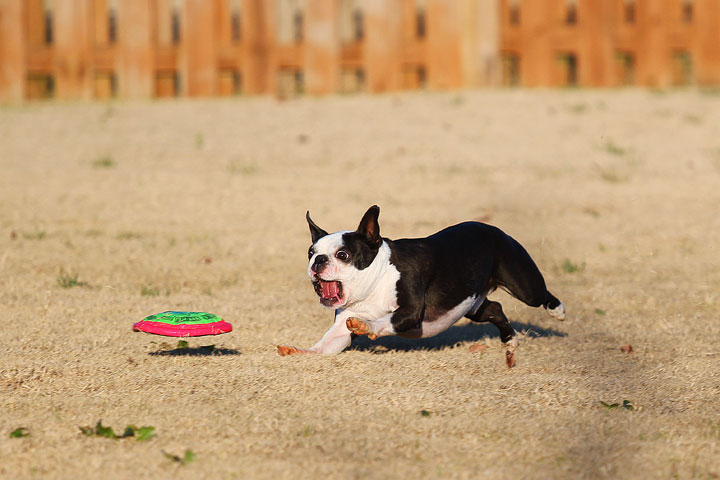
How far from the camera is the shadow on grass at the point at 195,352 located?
5258 mm

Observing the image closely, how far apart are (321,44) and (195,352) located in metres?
8.21

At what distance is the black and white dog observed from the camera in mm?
4844

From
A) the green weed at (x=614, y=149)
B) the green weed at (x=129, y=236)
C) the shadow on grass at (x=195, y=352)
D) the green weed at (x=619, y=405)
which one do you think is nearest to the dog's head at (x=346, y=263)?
the shadow on grass at (x=195, y=352)

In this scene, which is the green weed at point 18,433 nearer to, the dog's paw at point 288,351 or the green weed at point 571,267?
the dog's paw at point 288,351

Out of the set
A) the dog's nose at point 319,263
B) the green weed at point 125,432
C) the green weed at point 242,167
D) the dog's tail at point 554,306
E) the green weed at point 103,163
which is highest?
the green weed at point 103,163

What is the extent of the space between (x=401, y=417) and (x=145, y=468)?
3.64ft

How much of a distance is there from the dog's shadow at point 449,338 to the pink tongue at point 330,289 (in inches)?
24.6

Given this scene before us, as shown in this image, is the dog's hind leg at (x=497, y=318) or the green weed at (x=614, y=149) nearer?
the dog's hind leg at (x=497, y=318)

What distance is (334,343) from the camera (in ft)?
16.9

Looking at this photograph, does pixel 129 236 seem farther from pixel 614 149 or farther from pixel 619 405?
pixel 614 149

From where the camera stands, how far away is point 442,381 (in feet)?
15.6

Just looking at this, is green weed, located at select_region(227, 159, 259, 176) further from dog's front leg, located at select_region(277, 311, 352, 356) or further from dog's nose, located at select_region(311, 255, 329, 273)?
dog's nose, located at select_region(311, 255, 329, 273)

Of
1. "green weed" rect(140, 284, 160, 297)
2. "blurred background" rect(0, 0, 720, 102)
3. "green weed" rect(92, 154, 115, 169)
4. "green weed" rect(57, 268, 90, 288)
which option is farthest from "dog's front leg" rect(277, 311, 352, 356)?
"blurred background" rect(0, 0, 720, 102)

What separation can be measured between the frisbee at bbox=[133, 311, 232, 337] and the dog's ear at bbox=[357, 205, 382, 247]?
867 millimetres
